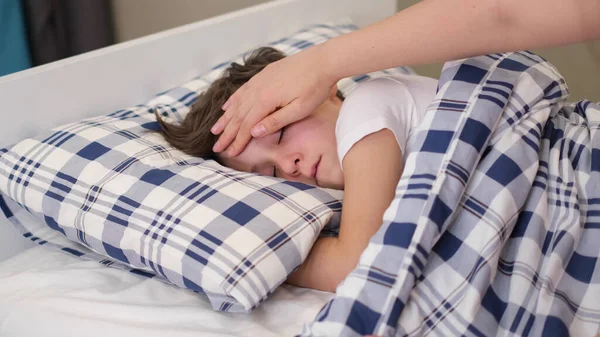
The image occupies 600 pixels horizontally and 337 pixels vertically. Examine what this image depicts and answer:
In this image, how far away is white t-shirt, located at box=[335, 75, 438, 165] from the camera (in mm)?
930

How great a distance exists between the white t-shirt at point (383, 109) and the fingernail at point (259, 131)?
0.39 ft

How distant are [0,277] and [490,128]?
0.78 metres

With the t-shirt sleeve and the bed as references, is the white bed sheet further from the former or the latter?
the t-shirt sleeve

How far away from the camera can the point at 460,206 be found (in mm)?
804

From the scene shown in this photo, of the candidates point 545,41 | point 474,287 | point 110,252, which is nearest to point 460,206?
point 474,287

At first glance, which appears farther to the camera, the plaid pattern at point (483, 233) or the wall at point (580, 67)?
the wall at point (580, 67)

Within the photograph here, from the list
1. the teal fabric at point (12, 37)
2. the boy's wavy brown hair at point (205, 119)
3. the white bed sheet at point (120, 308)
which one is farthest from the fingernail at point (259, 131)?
the teal fabric at point (12, 37)

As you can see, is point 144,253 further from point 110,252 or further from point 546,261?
point 546,261

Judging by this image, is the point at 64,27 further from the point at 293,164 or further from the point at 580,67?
the point at 580,67

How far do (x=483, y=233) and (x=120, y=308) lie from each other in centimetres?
50

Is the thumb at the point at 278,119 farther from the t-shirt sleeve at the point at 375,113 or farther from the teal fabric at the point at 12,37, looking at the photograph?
the teal fabric at the point at 12,37

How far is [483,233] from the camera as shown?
0.77 meters

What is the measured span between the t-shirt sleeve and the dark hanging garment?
3.94ft

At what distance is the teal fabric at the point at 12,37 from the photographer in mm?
1725
